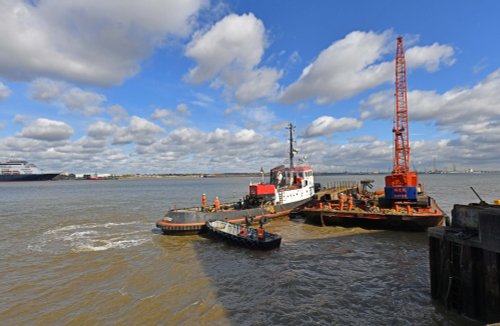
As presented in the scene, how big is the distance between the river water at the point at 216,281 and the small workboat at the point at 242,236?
49cm

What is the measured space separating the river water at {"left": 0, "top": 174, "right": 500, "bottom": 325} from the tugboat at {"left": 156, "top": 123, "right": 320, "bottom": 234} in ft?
3.84

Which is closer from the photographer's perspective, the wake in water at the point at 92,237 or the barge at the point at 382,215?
the wake in water at the point at 92,237

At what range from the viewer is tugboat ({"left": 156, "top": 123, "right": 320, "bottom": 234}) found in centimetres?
2072

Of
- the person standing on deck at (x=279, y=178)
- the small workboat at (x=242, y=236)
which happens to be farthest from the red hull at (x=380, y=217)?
the small workboat at (x=242, y=236)

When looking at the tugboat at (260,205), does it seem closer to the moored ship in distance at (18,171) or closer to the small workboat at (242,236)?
the small workboat at (242,236)

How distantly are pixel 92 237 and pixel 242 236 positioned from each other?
12.0 metres

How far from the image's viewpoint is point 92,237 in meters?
21.1

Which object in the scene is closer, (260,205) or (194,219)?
(194,219)

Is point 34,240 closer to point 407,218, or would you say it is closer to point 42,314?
point 42,314

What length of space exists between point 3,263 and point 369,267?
19.4m

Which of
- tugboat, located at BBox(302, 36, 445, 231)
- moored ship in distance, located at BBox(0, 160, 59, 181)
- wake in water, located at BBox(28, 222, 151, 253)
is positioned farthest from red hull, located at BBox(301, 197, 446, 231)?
moored ship in distance, located at BBox(0, 160, 59, 181)

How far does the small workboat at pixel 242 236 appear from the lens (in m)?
16.3

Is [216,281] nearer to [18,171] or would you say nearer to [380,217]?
[380,217]

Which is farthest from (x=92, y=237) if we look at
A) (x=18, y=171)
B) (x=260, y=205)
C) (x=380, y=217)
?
(x=18, y=171)
